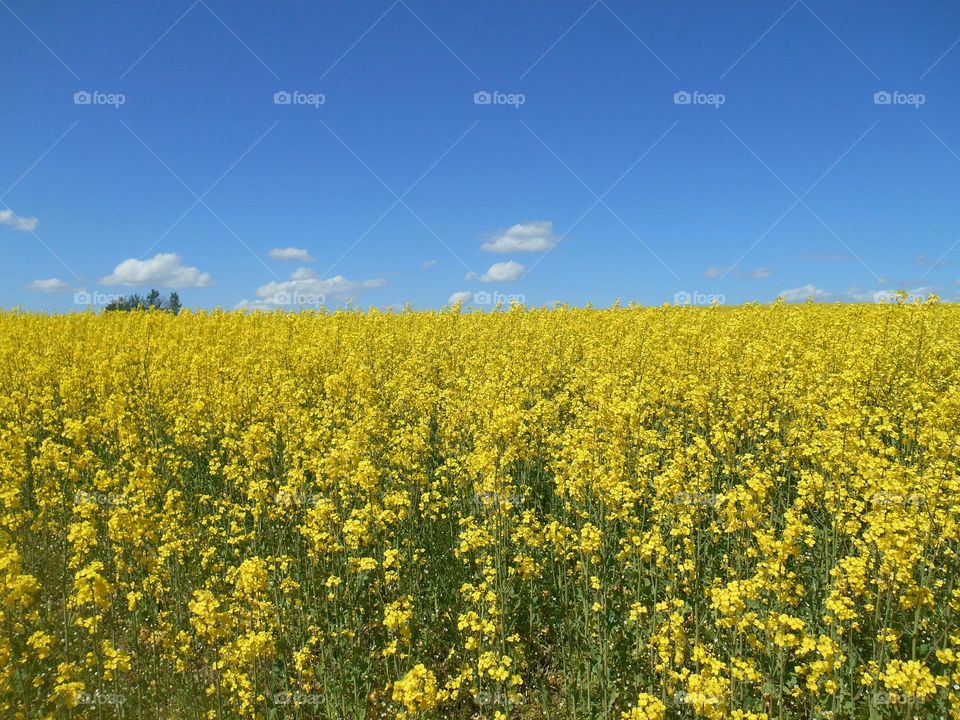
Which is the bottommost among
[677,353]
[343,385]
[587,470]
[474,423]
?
[587,470]

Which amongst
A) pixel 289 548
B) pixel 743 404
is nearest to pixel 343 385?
pixel 289 548

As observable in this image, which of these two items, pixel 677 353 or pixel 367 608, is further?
pixel 677 353

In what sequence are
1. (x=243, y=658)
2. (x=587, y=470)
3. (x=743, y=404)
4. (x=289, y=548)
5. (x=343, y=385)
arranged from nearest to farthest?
(x=243, y=658) → (x=587, y=470) → (x=289, y=548) → (x=743, y=404) → (x=343, y=385)

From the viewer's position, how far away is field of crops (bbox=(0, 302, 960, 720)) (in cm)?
386

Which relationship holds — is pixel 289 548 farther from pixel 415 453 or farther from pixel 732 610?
pixel 732 610

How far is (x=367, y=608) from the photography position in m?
5.67

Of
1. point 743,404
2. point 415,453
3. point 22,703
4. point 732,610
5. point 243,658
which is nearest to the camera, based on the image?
point 732,610

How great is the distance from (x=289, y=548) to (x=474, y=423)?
2.82 m

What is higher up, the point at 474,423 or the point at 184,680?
the point at 474,423

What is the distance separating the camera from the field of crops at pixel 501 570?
152 inches

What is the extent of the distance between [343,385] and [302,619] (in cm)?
490

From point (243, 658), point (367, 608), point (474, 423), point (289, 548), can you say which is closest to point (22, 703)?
point (243, 658)

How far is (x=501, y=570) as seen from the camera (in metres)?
5.04

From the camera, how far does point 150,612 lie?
562cm
